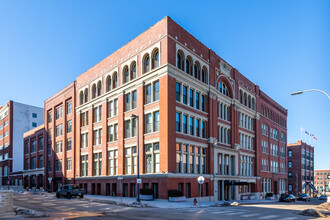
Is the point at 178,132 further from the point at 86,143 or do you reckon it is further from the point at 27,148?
the point at 27,148

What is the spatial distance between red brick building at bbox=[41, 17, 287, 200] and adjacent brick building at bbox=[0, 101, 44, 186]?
32905mm

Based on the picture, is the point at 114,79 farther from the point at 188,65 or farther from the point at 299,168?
the point at 299,168

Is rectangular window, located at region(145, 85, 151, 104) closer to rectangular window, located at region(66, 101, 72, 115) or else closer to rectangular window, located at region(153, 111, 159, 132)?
rectangular window, located at region(153, 111, 159, 132)

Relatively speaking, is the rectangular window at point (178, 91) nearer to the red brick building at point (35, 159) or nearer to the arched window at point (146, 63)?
the arched window at point (146, 63)

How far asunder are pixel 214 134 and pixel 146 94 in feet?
37.2

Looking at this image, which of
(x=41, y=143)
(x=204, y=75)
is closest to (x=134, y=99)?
(x=204, y=75)

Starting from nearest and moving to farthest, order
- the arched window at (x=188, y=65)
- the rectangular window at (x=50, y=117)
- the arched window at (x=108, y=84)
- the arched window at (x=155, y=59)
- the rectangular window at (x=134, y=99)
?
the arched window at (x=155, y=59)
the arched window at (x=188, y=65)
the rectangular window at (x=134, y=99)
the arched window at (x=108, y=84)
the rectangular window at (x=50, y=117)

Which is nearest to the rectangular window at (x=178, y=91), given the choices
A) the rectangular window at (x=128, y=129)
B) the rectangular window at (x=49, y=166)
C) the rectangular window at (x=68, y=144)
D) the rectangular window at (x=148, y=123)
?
the rectangular window at (x=148, y=123)

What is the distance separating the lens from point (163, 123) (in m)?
36.8

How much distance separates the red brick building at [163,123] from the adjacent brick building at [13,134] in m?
32.9

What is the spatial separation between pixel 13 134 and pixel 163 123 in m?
69.6

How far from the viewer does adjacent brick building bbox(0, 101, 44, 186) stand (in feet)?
297

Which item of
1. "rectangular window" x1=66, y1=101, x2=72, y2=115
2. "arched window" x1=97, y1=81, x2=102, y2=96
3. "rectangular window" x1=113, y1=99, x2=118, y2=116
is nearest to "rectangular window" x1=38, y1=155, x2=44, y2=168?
"rectangular window" x1=66, y1=101, x2=72, y2=115

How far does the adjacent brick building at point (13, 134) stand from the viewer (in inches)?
3561
